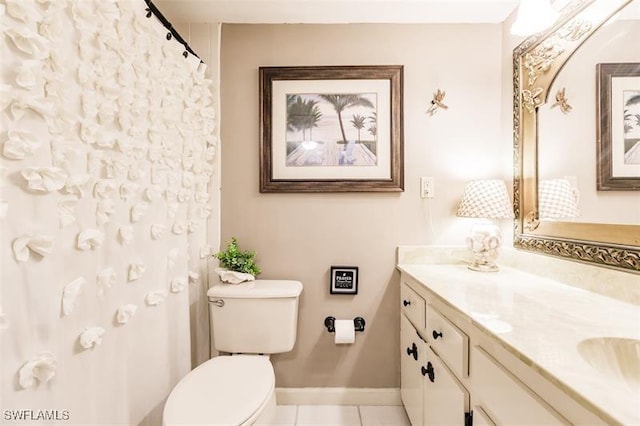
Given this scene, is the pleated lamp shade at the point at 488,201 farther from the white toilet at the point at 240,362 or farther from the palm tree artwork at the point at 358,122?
the white toilet at the point at 240,362

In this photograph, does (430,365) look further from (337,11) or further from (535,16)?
(337,11)

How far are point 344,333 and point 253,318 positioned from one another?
50 cm

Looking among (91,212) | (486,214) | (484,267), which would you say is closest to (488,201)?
(486,214)

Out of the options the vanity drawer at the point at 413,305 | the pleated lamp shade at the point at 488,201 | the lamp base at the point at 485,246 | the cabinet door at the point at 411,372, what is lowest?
the cabinet door at the point at 411,372

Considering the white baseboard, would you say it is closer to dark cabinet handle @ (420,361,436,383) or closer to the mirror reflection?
dark cabinet handle @ (420,361,436,383)

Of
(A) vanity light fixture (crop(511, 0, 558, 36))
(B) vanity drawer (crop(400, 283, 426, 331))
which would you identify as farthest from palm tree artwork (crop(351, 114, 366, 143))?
(B) vanity drawer (crop(400, 283, 426, 331))

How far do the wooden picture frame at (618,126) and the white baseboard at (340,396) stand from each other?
1.44 metres

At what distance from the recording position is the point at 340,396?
1641 mm

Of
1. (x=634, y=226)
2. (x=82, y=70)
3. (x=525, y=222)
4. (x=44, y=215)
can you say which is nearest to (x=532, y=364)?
(x=634, y=226)

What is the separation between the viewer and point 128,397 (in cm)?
102

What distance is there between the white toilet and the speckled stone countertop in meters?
0.70

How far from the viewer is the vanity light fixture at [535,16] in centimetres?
118

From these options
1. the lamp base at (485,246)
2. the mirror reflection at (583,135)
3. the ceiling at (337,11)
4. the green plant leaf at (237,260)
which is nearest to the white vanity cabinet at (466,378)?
the lamp base at (485,246)

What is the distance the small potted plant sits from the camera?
1.52 meters
